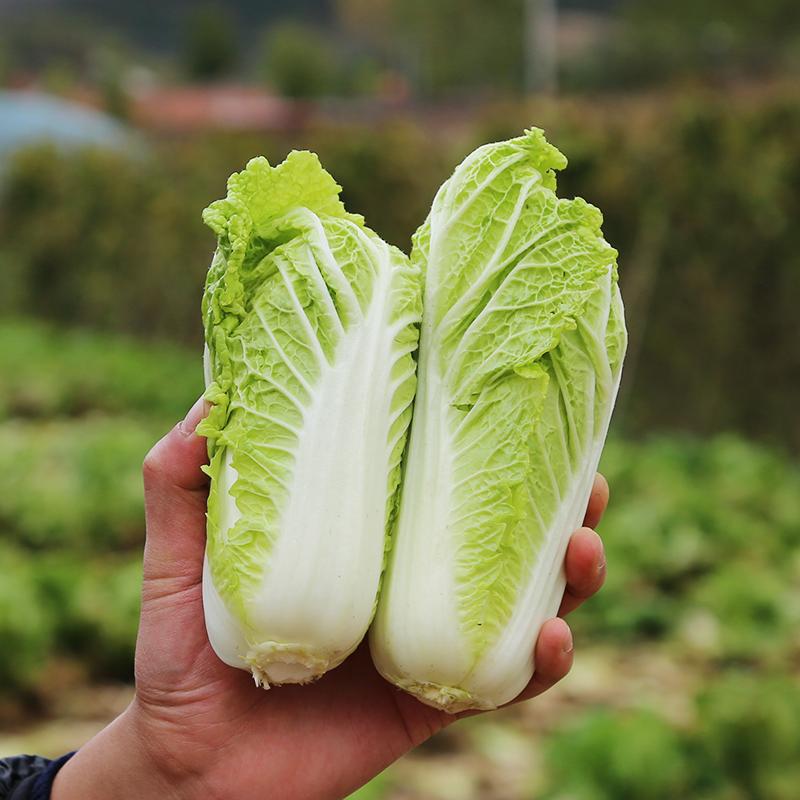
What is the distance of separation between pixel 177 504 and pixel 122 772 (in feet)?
1.97

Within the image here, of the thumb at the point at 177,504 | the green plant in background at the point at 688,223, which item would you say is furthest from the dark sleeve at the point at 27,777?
the green plant in background at the point at 688,223

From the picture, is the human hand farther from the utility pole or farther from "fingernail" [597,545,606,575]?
the utility pole

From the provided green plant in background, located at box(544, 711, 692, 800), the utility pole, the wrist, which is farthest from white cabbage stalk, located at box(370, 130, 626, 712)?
the utility pole

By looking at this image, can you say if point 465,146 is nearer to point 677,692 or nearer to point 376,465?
point 677,692

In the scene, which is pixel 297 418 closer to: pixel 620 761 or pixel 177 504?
pixel 177 504

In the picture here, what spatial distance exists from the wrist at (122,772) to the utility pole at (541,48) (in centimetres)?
3851

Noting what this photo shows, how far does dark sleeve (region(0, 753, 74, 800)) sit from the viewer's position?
244 cm

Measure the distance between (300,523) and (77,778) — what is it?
2.83ft

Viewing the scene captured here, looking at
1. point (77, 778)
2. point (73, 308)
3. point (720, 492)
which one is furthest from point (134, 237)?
point (77, 778)

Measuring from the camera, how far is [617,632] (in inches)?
235

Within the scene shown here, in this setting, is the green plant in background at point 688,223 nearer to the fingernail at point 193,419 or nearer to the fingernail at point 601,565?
the fingernail at point 601,565

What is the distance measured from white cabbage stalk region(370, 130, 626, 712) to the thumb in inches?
17.7

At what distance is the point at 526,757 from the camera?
4863 millimetres

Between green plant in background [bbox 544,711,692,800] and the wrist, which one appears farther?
green plant in background [bbox 544,711,692,800]
